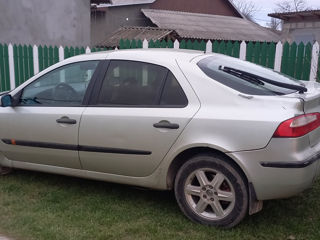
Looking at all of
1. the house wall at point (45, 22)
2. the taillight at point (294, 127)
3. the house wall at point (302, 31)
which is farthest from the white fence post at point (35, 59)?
the house wall at point (302, 31)

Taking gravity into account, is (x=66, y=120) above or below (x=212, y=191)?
above

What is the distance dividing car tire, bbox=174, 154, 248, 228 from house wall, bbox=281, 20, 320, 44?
13.5 m

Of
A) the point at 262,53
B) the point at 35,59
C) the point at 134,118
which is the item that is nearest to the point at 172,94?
the point at 134,118

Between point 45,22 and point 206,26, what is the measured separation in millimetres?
11254

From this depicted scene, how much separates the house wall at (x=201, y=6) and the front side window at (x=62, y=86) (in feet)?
69.2

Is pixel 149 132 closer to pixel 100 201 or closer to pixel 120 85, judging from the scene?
Answer: pixel 120 85

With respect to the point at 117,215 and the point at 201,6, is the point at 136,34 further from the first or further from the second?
the point at 117,215

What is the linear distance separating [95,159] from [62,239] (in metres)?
0.89

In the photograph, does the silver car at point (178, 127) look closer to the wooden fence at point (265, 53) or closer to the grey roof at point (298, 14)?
the wooden fence at point (265, 53)

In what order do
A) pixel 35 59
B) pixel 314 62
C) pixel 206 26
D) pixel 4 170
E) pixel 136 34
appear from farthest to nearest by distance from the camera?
pixel 206 26 < pixel 136 34 < pixel 35 59 < pixel 314 62 < pixel 4 170

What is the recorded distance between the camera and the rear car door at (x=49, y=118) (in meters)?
4.12

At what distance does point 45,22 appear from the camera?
1299 centimetres

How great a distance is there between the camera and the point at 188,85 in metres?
3.62

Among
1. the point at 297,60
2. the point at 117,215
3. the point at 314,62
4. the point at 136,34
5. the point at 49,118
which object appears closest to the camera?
the point at 117,215
